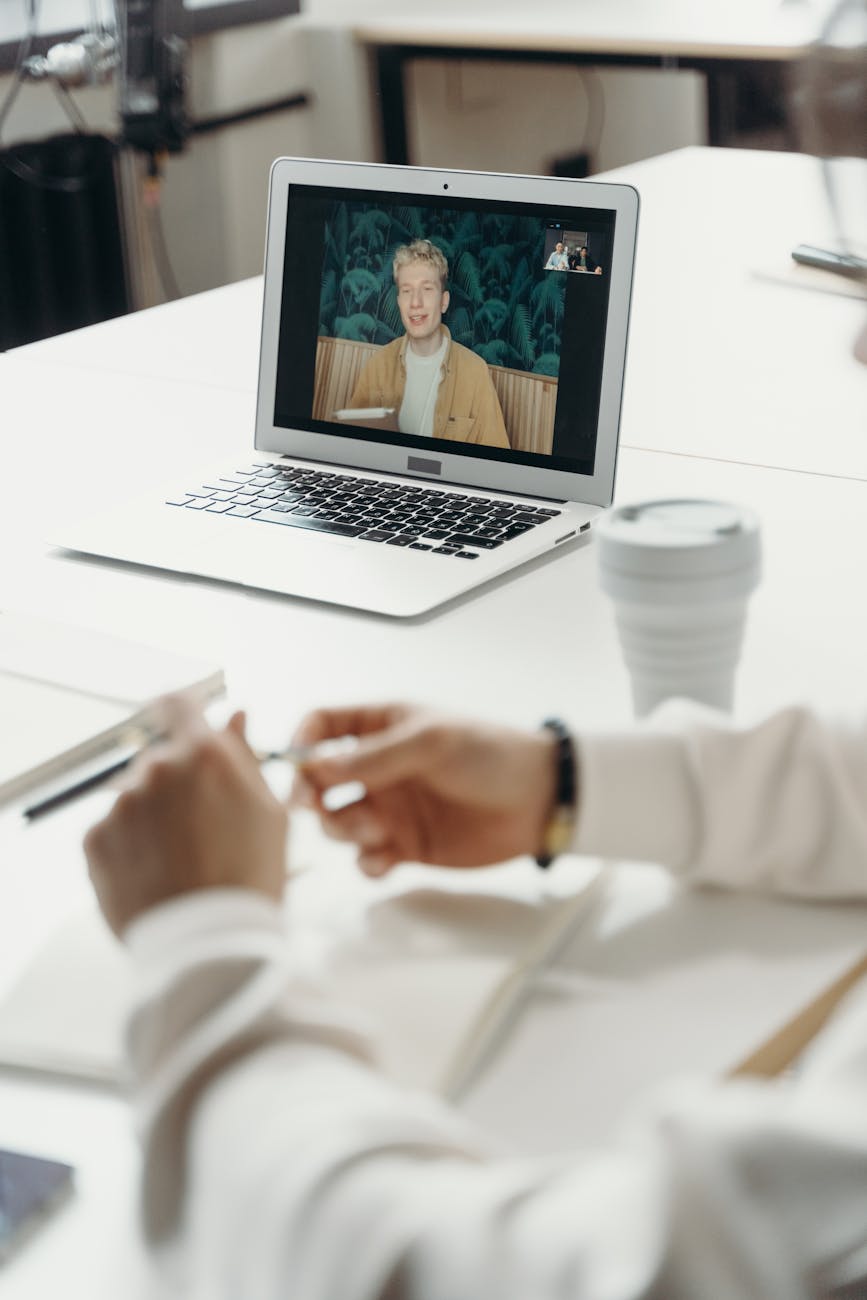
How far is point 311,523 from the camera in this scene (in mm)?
1168

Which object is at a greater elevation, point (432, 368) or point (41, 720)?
point (432, 368)

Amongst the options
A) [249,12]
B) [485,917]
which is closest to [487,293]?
[485,917]

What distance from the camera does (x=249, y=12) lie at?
348 cm

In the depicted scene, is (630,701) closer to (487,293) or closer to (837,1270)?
(487,293)

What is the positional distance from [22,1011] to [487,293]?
2.29ft

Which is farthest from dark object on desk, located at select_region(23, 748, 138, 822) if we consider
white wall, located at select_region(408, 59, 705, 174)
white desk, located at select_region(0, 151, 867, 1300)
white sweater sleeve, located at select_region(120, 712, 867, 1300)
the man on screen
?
white wall, located at select_region(408, 59, 705, 174)

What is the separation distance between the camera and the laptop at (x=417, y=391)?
3.68 feet

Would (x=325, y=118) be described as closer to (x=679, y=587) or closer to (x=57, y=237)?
(x=57, y=237)

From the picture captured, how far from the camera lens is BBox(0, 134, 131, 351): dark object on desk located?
3018 millimetres

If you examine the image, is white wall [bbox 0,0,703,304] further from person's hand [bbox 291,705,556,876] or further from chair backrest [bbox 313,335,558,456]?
person's hand [bbox 291,705,556,876]

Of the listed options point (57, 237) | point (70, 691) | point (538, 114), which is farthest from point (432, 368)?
point (538, 114)

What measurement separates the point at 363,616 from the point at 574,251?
0.33m

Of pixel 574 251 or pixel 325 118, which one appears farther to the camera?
pixel 325 118

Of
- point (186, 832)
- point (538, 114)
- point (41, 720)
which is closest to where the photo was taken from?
point (186, 832)
